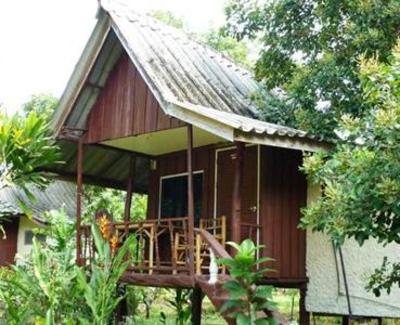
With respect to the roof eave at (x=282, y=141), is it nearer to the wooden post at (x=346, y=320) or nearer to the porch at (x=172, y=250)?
the porch at (x=172, y=250)

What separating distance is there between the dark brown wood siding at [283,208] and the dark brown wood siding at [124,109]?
1929 mm

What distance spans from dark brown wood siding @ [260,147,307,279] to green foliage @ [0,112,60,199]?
143 inches

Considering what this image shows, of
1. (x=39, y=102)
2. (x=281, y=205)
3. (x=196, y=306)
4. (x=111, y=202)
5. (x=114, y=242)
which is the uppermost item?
(x=39, y=102)

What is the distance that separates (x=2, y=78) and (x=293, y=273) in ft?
81.5

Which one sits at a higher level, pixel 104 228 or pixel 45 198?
pixel 45 198

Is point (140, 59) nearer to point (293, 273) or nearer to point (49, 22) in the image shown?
point (293, 273)

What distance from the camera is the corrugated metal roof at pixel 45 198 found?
23219mm

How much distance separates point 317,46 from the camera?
11.0 m

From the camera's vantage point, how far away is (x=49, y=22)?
91.8 ft

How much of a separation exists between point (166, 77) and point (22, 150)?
2585 mm

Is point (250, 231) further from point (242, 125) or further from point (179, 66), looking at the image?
point (179, 66)

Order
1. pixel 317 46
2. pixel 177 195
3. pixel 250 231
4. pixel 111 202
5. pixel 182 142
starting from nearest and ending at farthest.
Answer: pixel 250 231
pixel 317 46
pixel 182 142
pixel 177 195
pixel 111 202

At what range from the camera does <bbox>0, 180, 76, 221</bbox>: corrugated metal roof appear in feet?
76.2

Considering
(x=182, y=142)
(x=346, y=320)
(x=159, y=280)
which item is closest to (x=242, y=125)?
(x=159, y=280)
